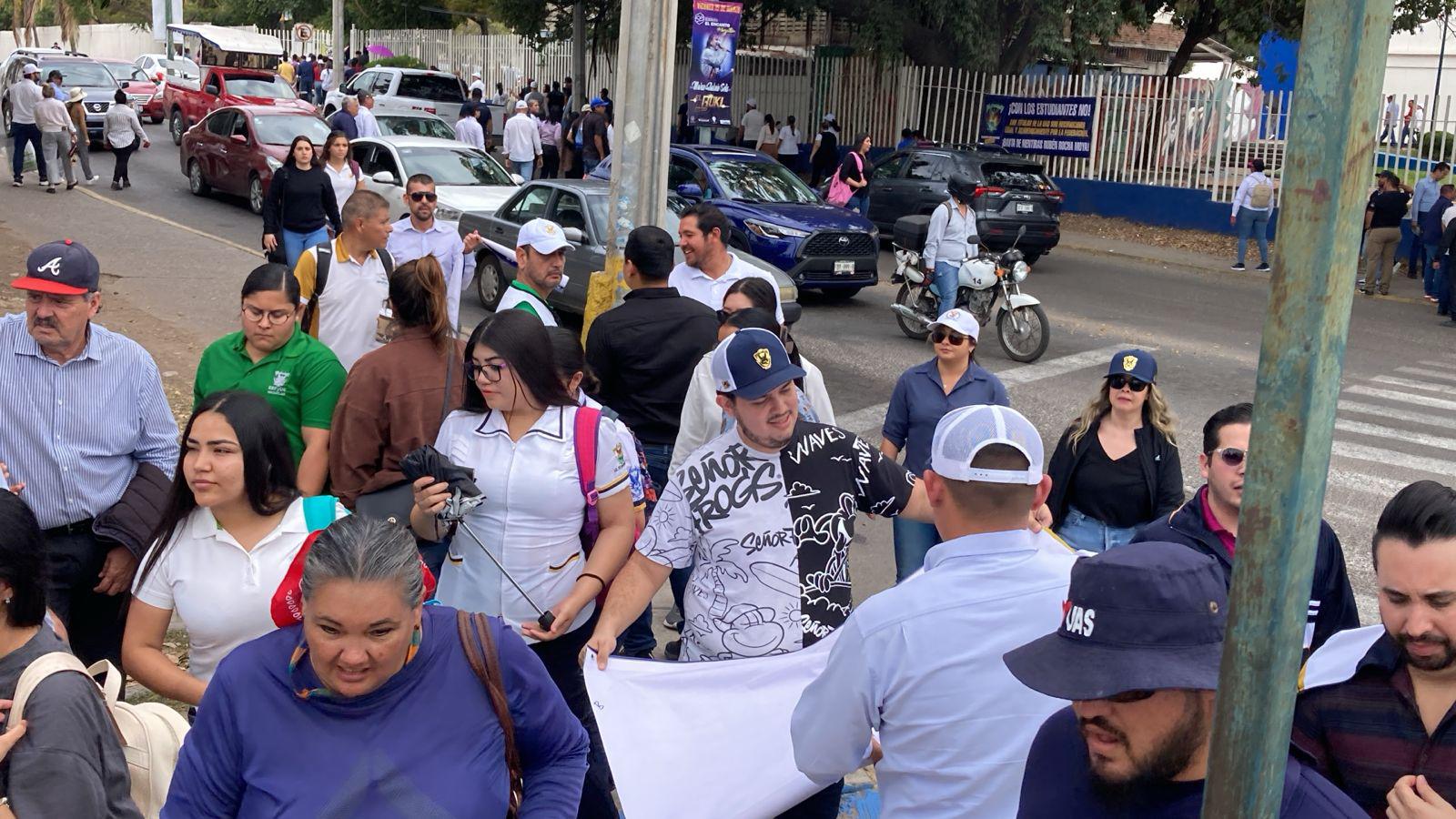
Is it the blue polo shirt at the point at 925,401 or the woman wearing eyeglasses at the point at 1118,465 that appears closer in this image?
the woman wearing eyeglasses at the point at 1118,465

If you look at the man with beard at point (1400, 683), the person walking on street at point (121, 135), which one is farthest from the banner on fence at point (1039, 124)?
the man with beard at point (1400, 683)

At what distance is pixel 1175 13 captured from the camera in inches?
1135

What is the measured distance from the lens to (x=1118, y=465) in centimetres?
550

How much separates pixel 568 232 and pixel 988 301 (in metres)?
4.44

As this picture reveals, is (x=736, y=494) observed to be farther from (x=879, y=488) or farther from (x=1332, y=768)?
(x=1332, y=768)

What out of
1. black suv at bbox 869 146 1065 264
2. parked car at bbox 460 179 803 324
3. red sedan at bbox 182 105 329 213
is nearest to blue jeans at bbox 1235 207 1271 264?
black suv at bbox 869 146 1065 264

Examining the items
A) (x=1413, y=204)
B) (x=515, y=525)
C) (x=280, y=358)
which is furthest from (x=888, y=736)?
(x=1413, y=204)

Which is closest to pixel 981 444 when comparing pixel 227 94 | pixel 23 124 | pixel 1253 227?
pixel 1253 227

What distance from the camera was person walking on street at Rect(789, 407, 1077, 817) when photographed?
8.82 feet

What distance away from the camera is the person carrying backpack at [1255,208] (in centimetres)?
2042

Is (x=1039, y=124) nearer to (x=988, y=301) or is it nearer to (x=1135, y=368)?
(x=988, y=301)

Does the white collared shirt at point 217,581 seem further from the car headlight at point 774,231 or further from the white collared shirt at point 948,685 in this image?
the car headlight at point 774,231

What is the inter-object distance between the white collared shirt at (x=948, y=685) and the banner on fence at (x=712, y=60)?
1939cm

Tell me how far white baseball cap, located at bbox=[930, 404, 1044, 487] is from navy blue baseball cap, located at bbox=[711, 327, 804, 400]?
0.89 m
